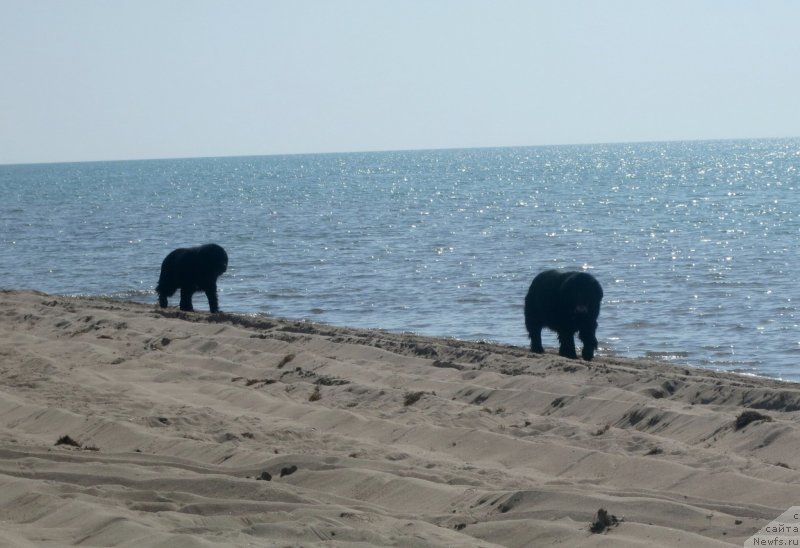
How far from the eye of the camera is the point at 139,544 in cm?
638

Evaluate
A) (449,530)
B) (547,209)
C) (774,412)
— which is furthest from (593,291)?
(547,209)

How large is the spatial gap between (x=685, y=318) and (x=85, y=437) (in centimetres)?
1448

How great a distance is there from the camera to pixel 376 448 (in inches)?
374

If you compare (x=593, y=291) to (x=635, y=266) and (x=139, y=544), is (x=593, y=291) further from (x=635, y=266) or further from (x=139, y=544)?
(x=635, y=266)

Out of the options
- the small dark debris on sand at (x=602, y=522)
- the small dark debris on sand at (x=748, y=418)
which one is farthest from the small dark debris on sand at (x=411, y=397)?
the small dark debris on sand at (x=602, y=522)

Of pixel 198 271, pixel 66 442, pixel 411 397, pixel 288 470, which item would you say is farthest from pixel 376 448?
pixel 198 271

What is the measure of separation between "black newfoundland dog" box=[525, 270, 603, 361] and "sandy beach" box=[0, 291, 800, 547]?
65cm

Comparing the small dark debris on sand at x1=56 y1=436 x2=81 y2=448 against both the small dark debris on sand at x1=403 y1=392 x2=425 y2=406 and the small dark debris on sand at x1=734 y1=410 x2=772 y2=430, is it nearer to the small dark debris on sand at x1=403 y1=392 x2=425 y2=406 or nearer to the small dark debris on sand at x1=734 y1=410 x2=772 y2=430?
the small dark debris on sand at x1=403 y1=392 x2=425 y2=406

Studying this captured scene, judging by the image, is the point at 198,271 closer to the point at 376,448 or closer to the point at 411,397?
the point at 411,397

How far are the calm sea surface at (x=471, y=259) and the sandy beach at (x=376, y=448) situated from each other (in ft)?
20.3

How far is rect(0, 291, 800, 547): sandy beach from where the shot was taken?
6.93 m

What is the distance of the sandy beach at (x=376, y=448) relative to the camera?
6.93m

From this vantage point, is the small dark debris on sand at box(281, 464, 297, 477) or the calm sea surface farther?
the calm sea surface

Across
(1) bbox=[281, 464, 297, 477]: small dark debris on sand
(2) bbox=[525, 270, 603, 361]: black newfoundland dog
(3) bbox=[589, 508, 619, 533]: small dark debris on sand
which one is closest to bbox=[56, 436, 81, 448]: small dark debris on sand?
(1) bbox=[281, 464, 297, 477]: small dark debris on sand
